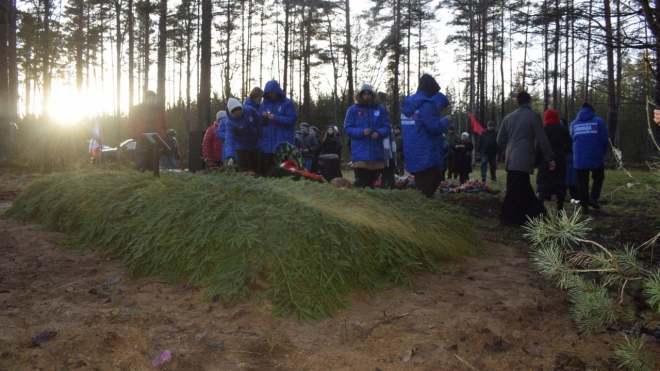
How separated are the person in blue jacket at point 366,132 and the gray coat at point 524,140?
1601 mm

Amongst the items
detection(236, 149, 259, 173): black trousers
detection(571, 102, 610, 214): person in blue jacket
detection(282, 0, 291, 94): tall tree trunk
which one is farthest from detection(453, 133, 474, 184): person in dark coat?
detection(282, 0, 291, 94): tall tree trunk

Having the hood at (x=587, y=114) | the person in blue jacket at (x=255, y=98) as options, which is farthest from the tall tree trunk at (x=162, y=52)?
the hood at (x=587, y=114)

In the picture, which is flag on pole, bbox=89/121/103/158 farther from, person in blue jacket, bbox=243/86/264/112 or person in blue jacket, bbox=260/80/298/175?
person in blue jacket, bbox=260/80/298/175

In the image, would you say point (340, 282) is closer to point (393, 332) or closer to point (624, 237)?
point (393, 332)

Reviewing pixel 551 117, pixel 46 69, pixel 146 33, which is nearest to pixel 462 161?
pixel 551 117

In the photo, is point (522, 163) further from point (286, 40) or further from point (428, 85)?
point (286, 40)

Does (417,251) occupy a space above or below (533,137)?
below

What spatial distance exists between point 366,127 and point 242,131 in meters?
1.82

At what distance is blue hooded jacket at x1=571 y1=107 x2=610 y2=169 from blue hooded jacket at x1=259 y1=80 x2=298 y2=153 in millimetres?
4829

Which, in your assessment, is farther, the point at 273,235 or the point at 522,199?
the point at 522,199

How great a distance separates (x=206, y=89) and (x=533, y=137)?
342 inches

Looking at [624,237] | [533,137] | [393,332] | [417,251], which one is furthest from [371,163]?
[393,332]

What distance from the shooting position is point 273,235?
368 centimetres

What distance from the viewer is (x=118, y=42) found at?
1217 inches
